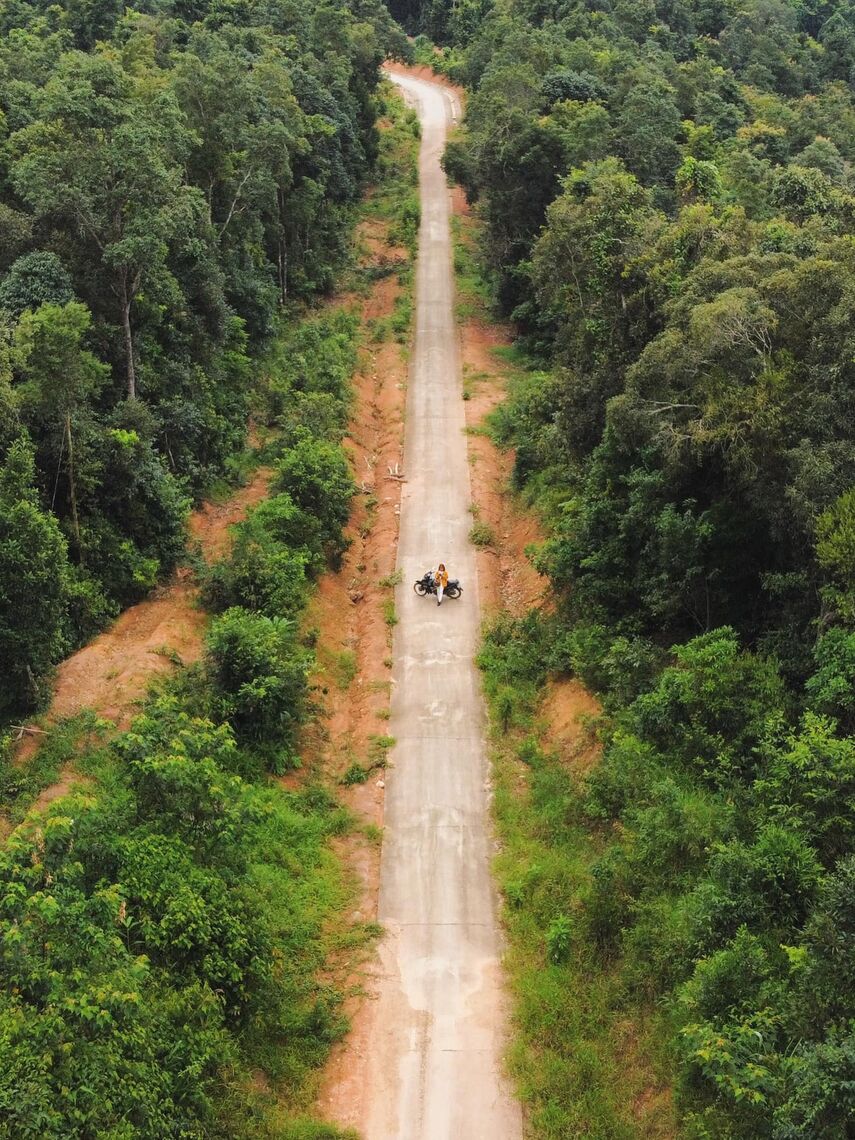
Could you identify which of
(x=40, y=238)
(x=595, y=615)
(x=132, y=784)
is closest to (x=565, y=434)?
(x=595, y=615)

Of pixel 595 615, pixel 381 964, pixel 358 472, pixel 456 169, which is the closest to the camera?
pixel 381 964

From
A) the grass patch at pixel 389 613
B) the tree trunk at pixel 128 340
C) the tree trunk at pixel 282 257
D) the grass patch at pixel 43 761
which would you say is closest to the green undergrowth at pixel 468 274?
the tree trunk at pixel 282 257

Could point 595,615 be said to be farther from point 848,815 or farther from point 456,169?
point 456,169

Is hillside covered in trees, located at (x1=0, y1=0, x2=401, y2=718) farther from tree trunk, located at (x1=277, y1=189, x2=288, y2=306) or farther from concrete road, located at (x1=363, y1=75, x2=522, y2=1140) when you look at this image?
concrete road, located at (x1=363, y1=75, x2=522, y2=1140)

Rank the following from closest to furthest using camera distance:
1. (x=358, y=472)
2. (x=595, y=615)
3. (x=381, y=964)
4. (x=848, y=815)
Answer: (x=848, y=815) < (x=381, y=964) < (x=595, y=615) < (x=358, y=472)

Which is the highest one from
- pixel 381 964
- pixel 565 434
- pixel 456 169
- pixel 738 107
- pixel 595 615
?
pixel 738 107

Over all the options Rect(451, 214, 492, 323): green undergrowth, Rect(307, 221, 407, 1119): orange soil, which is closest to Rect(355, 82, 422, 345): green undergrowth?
Rect(451, 214, 492, 323): green undergrowth

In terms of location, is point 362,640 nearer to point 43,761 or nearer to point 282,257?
point 43,761
